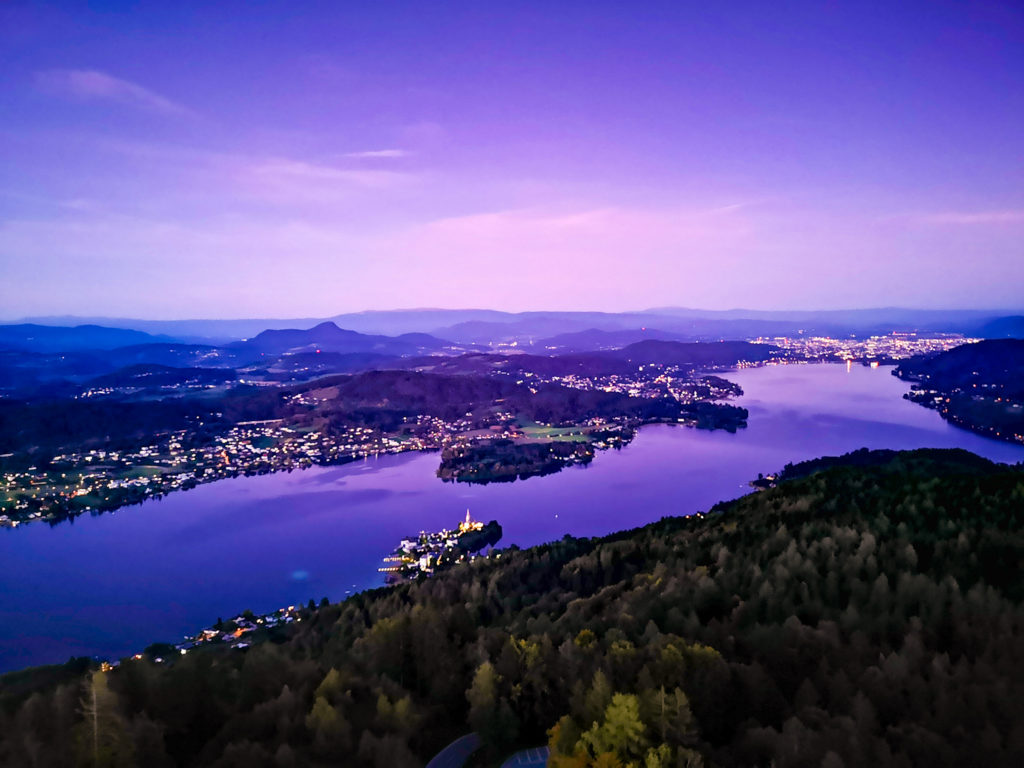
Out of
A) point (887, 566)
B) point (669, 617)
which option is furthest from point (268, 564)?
point (887, 566)

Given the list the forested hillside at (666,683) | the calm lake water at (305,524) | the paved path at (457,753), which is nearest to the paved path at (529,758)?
the forested hillside at (666,683)

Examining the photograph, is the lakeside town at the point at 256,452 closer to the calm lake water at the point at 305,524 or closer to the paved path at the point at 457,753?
the calm lake water at the point at 305,524

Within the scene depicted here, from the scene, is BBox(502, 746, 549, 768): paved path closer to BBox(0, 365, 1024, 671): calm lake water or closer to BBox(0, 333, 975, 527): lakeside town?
BBox(0, 365, 1024, 671): calm lake water

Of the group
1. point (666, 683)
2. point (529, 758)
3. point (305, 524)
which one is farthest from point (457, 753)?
point (305, 524)

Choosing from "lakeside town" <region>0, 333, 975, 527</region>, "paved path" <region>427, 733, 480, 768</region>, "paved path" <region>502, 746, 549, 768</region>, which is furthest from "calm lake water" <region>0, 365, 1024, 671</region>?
"paved path" <region>502, 746, 549, 768</region>

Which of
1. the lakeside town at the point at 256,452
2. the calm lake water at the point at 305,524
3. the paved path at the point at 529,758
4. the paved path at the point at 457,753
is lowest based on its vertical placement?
the calm lake water at the point at 305,524
